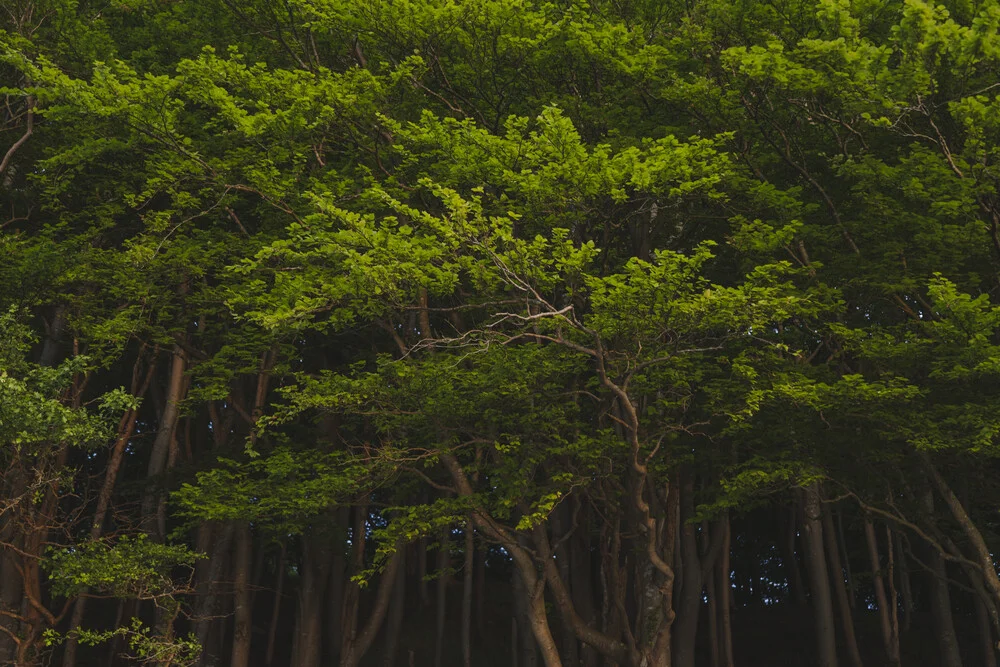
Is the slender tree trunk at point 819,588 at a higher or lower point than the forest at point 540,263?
lower

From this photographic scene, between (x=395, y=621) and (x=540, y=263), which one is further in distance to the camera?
(x=395, y=621)

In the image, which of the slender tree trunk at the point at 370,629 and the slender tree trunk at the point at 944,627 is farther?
the slender tree trunk at the point at 370,629

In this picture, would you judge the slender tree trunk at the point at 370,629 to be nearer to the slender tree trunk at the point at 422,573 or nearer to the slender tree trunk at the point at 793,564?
the slender tree trunk at the point at 422,573

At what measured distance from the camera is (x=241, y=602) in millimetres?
19062

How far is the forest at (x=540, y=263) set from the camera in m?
11.9

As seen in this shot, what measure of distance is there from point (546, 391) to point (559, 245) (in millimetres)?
3268

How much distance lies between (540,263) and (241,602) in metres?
11.1

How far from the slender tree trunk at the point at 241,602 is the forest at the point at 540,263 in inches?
31.0

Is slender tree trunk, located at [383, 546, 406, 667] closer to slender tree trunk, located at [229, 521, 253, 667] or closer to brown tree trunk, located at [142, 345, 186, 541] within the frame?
slender tree trunk, located at [229, 521, 253, 667]

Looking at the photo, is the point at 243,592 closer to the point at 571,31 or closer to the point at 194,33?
the point at 194,33

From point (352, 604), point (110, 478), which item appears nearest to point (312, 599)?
point (352, 604)

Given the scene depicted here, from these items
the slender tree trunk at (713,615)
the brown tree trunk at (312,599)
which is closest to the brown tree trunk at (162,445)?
the brown tree trunk at (312,599)

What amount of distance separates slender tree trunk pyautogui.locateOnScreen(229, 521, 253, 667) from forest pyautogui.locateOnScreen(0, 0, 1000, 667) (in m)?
0.79

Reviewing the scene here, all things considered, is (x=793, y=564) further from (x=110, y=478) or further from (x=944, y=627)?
(x=110, y=478)
